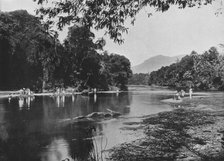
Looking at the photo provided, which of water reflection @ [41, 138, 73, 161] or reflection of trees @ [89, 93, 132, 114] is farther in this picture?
reflection of trees @ [89, 93, 132, 114]

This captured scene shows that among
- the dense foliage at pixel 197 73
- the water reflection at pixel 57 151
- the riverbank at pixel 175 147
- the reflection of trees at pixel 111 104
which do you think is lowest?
the water reflection at pixel 57 151

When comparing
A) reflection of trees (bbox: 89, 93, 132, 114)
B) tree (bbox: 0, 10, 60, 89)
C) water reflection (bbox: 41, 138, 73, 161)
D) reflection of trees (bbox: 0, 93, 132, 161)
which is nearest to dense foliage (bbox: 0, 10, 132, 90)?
tree (bbox: 0, 10, 60, 89)

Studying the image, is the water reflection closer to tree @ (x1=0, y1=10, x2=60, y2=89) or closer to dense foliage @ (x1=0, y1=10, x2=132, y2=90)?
dense foliage @ (x1=0, y1=10, x2=132, y2=90)

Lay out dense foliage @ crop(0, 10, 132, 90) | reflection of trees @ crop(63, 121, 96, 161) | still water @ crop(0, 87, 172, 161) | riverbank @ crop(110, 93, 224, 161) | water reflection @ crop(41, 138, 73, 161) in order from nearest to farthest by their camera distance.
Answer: riverbank @ crop(110, 93, 224, 161), water reflection @ crop(41, 138, 73, 161), still water @ crop(0, 87, 172, 161), reflection of trees @ crop(63, 121, 96, 161), dense foliage @ crop(0, 10, 132, 90)

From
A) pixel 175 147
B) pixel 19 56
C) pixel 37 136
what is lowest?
pixel 37 136

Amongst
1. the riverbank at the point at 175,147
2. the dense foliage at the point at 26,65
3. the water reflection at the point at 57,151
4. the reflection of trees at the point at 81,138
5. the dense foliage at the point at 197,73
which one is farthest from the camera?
the dense foliage at the point at 26,65

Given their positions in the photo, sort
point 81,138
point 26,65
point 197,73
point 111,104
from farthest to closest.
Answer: point 197,73, point 26,65, point 111,104, point 81,138

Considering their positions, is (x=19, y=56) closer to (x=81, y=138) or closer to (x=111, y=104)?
(x=111, y=104)

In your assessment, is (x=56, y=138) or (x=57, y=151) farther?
(x=56, y=138)

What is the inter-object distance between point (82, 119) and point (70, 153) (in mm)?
15502

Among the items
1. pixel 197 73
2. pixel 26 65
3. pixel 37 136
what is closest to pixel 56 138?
pixel 37 136

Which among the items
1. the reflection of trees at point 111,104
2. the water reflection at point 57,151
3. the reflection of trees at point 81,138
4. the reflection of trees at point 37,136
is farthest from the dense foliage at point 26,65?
the water reflection at point 57,151

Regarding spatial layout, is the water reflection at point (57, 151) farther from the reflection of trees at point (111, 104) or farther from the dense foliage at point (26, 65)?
the dense foliage at point (26, 65)

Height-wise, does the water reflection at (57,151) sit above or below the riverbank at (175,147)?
below
